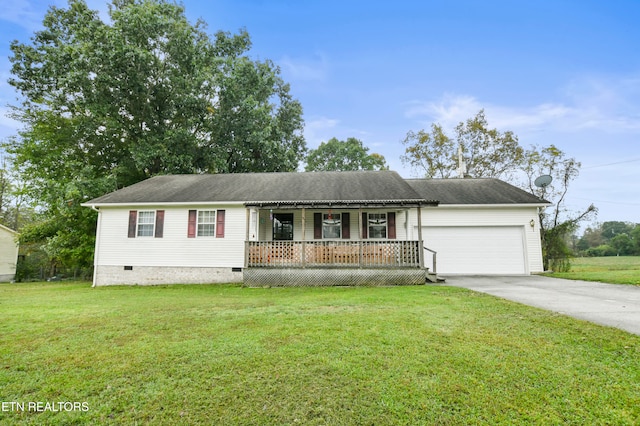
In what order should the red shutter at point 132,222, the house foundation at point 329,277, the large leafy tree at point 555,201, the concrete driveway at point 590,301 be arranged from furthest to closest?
the large leafy tree at point 555,201, the red shutter at point 132,222, the house foundation at point 329,277, the concrete driveway at point 590,301

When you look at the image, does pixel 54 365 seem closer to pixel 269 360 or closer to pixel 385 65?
pixel 269 360

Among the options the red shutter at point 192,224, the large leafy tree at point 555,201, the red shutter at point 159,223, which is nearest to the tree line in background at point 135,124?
the large leafy tree at point 555,201

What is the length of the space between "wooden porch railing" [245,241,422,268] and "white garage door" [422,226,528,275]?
8.72 ft

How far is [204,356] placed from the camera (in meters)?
3.49

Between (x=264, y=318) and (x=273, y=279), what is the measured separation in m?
5.21

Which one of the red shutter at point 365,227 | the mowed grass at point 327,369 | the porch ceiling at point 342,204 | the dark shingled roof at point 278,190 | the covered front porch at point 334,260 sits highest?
the dark shingled roof at point 278,190

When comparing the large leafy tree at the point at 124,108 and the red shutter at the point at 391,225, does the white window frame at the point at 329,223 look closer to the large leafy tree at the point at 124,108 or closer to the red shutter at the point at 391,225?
the red shutter at the point at 391,225

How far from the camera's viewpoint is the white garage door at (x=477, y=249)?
41.0ft

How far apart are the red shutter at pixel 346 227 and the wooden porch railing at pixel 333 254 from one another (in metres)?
1.66

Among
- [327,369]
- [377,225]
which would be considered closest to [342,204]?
[377,225]

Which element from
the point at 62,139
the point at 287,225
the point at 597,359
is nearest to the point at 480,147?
the point at 287,225

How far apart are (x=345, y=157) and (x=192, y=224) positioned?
23.7 m

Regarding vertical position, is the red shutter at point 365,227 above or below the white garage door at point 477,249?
above

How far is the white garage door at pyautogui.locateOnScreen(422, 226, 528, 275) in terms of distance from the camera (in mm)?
12484
